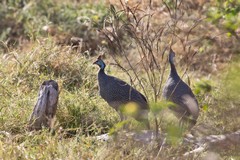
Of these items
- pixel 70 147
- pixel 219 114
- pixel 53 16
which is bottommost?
pixel 70 147

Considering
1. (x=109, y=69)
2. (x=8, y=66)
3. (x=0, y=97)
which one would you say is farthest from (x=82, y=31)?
(x=0, y=97)

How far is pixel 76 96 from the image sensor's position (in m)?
7.26

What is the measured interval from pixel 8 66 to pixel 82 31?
320cm

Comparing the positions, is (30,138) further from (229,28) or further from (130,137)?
(229,28)

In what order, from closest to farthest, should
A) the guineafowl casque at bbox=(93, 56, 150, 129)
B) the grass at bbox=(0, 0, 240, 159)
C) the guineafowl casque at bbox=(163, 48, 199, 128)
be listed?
the grass at bbox=(0, 0, 240, 159), the guineafowl casque at bbox=(163, 48, 199, 128), the guineafowl casque at bbox=(93, 56, 150, 129)

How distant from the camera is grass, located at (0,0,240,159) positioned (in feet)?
12.5

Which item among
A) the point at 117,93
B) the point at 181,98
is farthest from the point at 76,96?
the point at 181,98

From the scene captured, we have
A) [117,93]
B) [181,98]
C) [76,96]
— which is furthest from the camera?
[76,96]

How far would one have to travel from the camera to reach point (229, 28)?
4.43 m

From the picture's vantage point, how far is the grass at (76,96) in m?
3.80

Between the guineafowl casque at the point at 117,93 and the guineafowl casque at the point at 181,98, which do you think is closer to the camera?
the guineafowl casque at the point at 181,98

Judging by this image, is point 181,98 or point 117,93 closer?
point 181,98

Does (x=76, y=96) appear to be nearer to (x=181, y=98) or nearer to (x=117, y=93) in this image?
(x=117, y=93)

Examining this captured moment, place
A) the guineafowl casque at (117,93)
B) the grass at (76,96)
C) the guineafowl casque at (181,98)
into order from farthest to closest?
the guineafowl casque at (117,93) → the guineafowl casque at (181,98) → the grass at (76,96)
